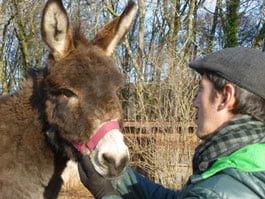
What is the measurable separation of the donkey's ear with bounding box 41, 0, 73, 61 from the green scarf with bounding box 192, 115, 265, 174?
1.51 metres

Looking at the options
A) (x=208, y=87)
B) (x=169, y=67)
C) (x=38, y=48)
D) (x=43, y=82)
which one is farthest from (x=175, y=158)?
(x=38, y=48)

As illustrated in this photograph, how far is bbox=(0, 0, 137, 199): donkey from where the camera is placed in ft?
7.84

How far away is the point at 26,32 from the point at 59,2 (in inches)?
506

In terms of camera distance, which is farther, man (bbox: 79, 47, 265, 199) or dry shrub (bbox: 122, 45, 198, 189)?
dry shrub (bbox: 122, 45, 198, 189)

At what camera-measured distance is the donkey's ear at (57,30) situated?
260 cm

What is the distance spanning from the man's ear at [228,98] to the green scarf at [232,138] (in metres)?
0.09

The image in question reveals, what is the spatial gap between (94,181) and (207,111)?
968mm

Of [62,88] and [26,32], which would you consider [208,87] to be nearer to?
[62,88]

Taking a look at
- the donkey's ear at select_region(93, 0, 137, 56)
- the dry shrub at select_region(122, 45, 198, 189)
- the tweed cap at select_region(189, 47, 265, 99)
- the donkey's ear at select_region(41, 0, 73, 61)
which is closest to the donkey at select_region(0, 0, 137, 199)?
the donkey's ear at select_region(41, 0, 73, 61)

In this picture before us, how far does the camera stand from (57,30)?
8.83ft

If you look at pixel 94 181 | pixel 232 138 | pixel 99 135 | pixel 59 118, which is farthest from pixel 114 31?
pixel 232 138

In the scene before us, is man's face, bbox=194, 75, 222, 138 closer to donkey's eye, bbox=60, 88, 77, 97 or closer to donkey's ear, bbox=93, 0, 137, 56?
donkey's eye, bbox=60, 88, 77, 97

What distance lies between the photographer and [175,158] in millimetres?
6992

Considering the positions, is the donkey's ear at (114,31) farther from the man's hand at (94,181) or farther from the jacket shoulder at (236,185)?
the jacket shoulder at (236,185)
